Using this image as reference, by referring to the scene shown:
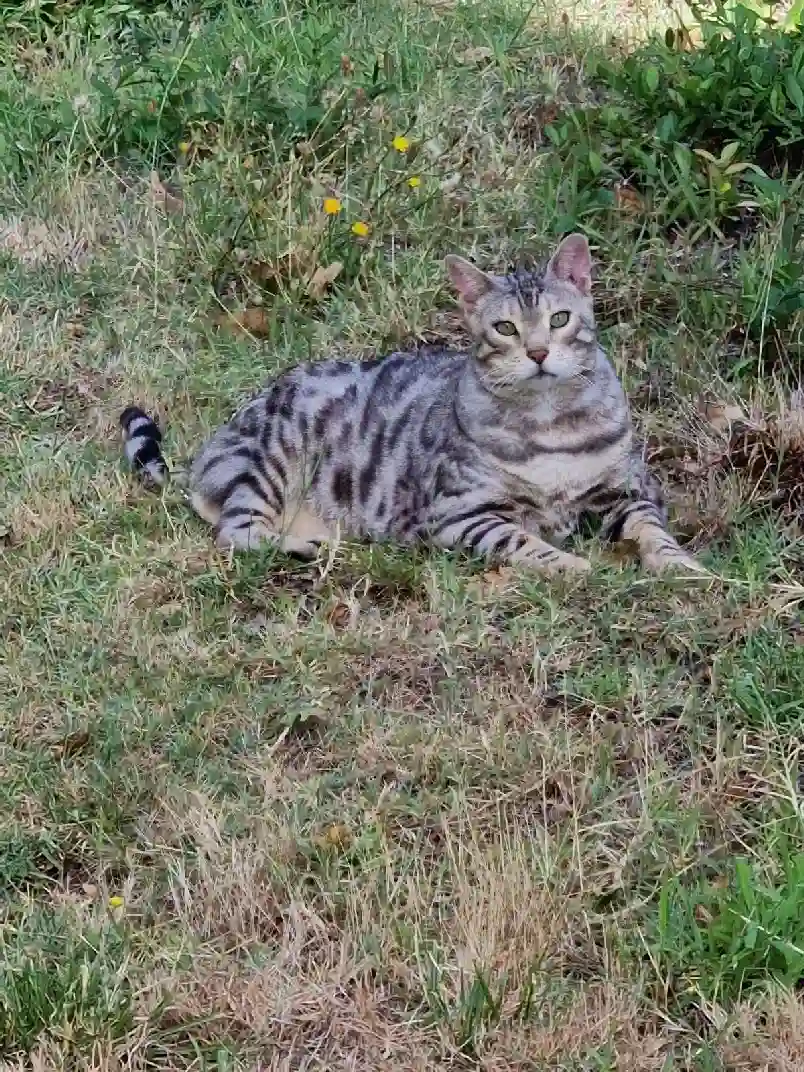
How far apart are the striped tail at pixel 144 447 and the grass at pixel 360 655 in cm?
9

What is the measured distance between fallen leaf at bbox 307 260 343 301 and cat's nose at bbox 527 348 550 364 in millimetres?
1541

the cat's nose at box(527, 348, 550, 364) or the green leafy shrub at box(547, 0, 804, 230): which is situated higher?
the green leafy shrub at box(547, 0, 804, 230)

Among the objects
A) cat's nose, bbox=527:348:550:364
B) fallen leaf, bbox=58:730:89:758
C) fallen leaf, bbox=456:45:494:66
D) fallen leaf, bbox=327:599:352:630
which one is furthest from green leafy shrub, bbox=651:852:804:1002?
fallen leaf, bbox=456:45:494:66

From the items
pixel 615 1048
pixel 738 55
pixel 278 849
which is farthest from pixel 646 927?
pixel 738 55

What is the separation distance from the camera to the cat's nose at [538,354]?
4707 millimetres

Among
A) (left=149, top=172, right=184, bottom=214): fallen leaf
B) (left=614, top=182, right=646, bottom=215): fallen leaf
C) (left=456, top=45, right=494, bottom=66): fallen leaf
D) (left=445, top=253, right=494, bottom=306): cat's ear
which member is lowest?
(left=149, top=172, right=184, bottom=214): fallen leaf

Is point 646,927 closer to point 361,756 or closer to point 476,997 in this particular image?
point 476,997

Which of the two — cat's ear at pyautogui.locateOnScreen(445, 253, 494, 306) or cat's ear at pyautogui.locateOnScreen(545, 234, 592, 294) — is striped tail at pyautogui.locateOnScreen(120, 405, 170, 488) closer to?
cat's ear at pyautogui.locateOnScreen(445, 253, 494, 306)

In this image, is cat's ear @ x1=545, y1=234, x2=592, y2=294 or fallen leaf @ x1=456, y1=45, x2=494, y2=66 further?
fallen leaf @ x1=456, y1=45, x2=494, y2=66

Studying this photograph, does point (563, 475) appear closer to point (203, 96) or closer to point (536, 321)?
point (536, 321)

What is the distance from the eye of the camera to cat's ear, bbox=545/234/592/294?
16.0ft

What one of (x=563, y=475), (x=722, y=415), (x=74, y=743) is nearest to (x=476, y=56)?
(x=722, y=415)

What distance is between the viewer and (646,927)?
3.24m

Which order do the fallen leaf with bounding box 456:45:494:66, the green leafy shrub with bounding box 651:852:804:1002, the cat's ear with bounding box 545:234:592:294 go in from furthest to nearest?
the fallen leaf with bounding box 456:45:494:66 < the cat's ear with bounding box 545:234:592:294 < the green leafy shrub with bounding box 651:852:804:1002
